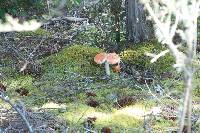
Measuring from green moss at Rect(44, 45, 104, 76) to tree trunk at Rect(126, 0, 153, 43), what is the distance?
0.61 metres

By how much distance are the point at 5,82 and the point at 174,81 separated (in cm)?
210

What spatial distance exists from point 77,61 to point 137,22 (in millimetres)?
1074

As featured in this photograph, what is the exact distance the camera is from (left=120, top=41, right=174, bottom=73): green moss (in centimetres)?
542

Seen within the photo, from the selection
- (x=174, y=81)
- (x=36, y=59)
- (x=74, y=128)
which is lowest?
(x=74, y=128)

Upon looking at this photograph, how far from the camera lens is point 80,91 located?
4.83 m

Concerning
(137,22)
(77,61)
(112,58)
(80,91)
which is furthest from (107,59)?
(137,22)

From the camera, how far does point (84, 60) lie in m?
5.67

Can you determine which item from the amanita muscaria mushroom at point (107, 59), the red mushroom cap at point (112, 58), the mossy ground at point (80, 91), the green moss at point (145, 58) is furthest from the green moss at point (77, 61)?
the green moss at point (145, 58)

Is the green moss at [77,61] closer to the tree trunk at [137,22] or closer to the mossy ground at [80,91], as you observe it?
the mossy ground at [80,91]

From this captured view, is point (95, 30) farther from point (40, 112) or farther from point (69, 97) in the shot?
point (40, 112)

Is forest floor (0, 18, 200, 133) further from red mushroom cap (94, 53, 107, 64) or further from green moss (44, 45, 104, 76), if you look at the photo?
red mushroom cap (94, 53, 107, 64)

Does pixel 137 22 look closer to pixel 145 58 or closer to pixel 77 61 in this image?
pixel 145 58

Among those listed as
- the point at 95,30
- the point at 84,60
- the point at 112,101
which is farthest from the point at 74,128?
the point at 95,30

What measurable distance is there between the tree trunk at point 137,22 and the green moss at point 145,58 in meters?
0.18
